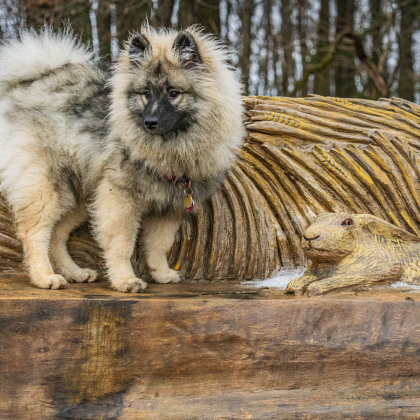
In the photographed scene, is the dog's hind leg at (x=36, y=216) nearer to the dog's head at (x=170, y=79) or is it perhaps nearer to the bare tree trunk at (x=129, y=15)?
the dog's head at (x=170, y=79)

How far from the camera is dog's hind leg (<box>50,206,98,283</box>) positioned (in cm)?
323

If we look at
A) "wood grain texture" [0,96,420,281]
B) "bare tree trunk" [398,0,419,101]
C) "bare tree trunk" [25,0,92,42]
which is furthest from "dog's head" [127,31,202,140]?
"bare tree trunk" [398,0,419,101]

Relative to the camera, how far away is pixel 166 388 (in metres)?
2.35

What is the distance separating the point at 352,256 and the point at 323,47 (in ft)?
24.2

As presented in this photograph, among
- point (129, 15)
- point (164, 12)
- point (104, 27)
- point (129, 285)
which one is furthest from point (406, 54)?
point (129, 285)

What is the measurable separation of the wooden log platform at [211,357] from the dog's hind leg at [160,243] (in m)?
0.88

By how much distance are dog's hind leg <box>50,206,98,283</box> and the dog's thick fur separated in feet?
0.04

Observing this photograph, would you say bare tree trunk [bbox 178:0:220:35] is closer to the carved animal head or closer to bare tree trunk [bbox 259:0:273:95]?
bare tree trunk [bbox 259:0:273:95]

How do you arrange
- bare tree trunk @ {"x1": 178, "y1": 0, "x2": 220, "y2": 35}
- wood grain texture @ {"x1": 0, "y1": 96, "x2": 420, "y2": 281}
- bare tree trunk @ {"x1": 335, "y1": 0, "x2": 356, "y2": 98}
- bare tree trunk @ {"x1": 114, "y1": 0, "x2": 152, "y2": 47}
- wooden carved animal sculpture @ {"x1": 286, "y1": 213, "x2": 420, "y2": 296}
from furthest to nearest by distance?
bare tree trunk @ {"x1": 335, "y1": 0, "x2": 356, "y2": 98} → bare tree trunk @ {"x1": 114, "y1": 0, "x2": 152, "y2": 47} → bare tree trunk @ {"x1": 178, "y1": 0, "x2": 220, "y2": 35} → wood grain texture @ {"x1": 0, "y1": 96, "x2": 420, "y2": 281} → wooden carved animal sculpture @ {"x1": 286, "y1": 213, "x2": 420, "y2": 296}

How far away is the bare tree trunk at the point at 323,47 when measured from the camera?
9016mm

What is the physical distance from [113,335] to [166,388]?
39 centimetres

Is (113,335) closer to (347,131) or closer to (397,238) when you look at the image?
(397,238)

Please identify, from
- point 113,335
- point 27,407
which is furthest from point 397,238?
point 27,407

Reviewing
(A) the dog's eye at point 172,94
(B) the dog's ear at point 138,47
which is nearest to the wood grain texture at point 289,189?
(A) the dog's eye at point 172,94
